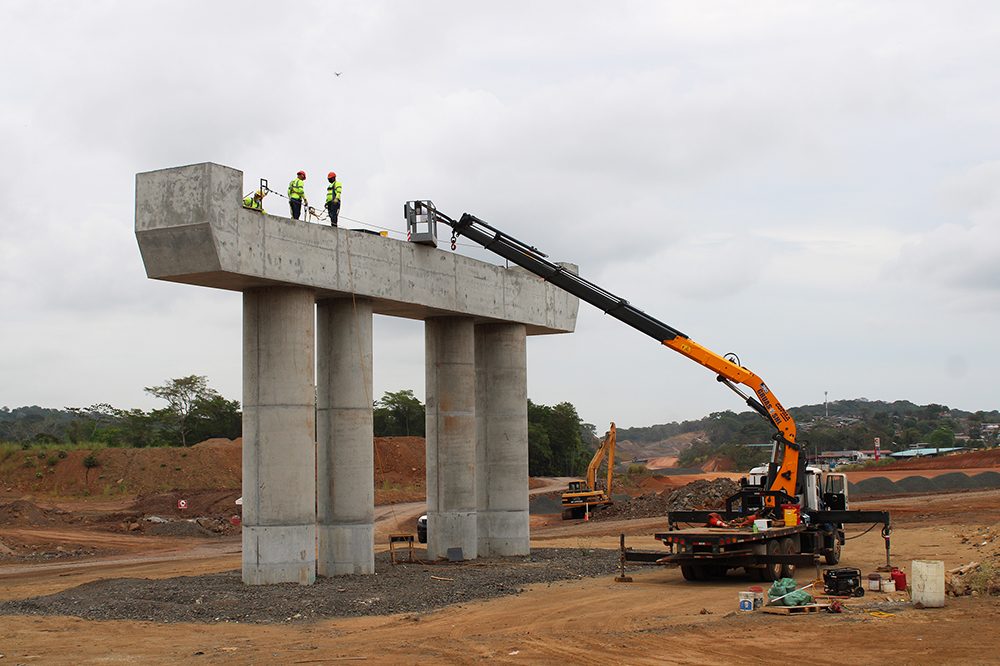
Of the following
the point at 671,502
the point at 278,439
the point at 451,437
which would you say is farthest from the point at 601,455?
the point at 278,439

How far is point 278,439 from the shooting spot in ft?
64.3

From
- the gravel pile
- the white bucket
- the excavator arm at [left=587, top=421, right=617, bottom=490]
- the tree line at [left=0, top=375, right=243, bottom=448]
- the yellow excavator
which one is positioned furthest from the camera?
the tree line at [left=0, top=375, right=243, bottom=448]

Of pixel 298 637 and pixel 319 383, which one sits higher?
pixel 319 383

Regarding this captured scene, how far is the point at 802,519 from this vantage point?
73.8ft

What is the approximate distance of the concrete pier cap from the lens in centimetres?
1839

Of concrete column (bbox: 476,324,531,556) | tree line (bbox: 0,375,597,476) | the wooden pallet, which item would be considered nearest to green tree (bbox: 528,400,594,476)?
tree line (bbox: 0,375,597,476)

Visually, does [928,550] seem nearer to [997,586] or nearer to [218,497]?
[997,586]

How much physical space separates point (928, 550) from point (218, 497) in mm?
Answer: 34979

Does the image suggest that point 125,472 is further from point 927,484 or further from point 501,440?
point 927,484

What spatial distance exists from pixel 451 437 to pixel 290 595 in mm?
7864

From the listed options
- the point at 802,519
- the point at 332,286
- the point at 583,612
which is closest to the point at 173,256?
the point at 332,286

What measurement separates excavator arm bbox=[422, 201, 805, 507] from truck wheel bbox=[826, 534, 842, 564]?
157 centimetres

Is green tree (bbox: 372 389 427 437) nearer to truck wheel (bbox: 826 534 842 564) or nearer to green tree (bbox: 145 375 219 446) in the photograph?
green tree (bbox: 145 375 219 446)

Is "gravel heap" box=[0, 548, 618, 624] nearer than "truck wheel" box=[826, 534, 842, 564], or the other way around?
"gravel heap" box=[0, 548, 618, 624]
